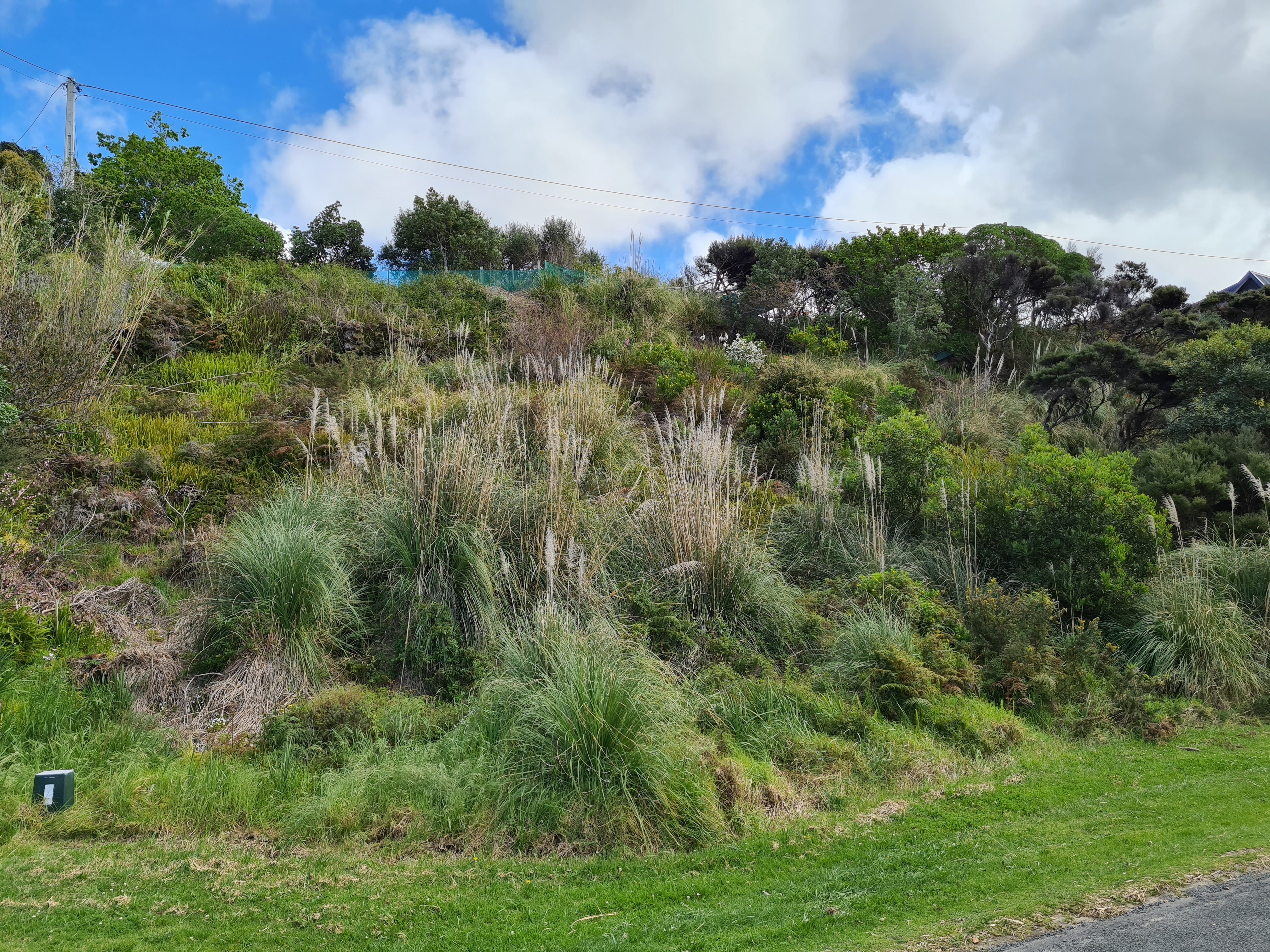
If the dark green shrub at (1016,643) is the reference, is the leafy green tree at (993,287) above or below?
above

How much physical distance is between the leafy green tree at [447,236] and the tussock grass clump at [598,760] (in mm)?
22901

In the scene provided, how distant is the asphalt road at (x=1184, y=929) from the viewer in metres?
3.39

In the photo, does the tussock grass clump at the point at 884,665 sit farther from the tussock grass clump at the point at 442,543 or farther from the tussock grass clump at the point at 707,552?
the tussock grass clump at the point at 442,543

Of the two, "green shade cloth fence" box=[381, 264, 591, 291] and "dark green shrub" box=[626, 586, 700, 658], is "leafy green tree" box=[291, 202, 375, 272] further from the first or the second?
"dark green shrub" box=[626, 586, 700, 658]

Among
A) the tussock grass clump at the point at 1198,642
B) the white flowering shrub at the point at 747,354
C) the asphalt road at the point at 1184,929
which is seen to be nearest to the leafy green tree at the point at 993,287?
the white flowering shrub at the point at 747,354

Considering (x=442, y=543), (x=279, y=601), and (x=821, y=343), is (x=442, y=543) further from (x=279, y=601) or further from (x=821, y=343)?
(x=821, y=343)

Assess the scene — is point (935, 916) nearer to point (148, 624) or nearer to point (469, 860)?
point (469, 860)

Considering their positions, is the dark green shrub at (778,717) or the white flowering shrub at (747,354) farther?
the white flowering shrub at (747,354)

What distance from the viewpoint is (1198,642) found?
23.5 ft

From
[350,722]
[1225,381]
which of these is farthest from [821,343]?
[350,722]

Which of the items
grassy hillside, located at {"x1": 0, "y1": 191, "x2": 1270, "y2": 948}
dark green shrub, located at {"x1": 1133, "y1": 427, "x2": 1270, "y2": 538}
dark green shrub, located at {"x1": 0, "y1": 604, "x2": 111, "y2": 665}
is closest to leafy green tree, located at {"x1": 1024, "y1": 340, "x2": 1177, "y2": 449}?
grassy hillside, located at {"x1": 0, "y1": 191, "x2": 1270, "y2": 948}

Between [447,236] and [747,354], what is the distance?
1487cm

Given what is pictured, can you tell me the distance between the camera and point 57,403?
8328mm

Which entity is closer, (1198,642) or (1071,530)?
(1198,642)
